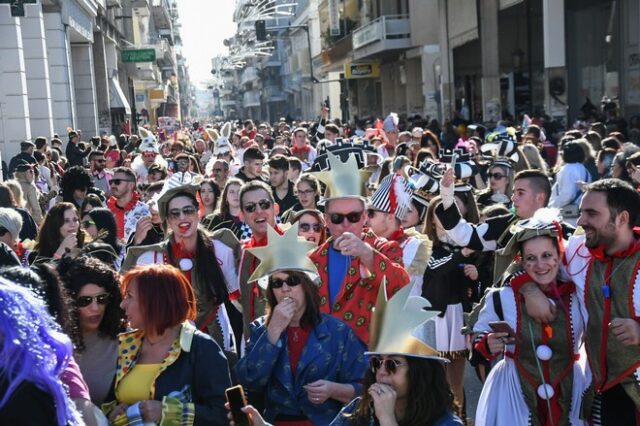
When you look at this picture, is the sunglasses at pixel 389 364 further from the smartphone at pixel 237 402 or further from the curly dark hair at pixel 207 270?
the curly dark hair at pixel 207 270

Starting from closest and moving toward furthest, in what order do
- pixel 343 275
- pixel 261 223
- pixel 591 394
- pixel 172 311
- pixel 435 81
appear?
1. pixel 172 311
2. pixel 591 394
3. pixel 343 275
4. pixel 261 223
5. pixel 435 81

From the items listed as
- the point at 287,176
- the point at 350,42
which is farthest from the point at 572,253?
the point at 350,42

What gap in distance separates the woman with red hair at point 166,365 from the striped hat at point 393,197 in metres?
2.25

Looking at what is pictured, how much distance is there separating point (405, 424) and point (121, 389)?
1338 mm

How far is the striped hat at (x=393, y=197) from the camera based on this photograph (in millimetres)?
6078

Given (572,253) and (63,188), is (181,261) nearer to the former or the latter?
(572,253)

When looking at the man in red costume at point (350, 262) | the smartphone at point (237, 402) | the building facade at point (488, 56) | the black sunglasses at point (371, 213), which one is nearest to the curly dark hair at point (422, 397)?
the smartphone at point (237, 402)

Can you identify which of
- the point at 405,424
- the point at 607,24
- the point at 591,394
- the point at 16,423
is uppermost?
the point at 607,24

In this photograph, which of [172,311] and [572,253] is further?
[572,253]

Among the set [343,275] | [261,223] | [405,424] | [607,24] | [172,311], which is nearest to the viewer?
[405,424]

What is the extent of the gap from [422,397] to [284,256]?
1.20m

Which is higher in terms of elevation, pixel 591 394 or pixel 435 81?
pixel 435 81

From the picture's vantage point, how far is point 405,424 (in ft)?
11.0

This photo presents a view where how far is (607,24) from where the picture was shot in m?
25.1
